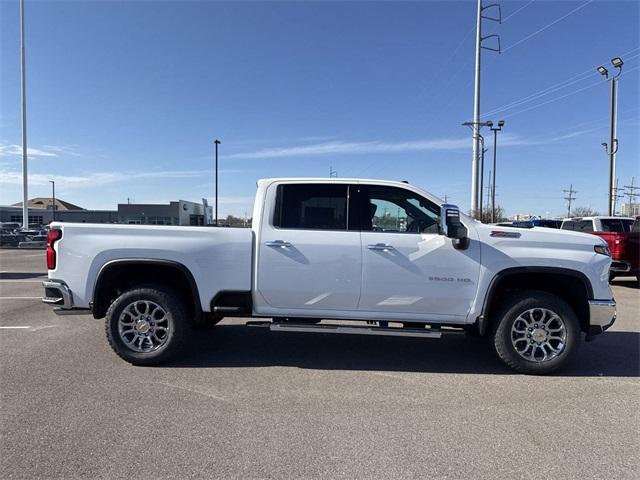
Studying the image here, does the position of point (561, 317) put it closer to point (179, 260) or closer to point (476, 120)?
point (179, 260)

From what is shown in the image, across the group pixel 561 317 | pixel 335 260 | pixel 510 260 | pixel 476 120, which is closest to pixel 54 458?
pixel 335 260

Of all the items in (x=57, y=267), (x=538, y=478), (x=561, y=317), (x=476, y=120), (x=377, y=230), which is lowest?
(x=538, y=478)

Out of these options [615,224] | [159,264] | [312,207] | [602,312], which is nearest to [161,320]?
[159,264]

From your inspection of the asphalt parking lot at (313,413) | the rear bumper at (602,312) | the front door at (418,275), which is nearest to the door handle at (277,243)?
the front door at (418,275)

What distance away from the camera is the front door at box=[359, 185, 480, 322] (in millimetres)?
4840

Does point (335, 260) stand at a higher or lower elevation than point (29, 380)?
higher

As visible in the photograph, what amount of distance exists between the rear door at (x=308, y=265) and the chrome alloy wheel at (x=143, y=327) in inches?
43.9

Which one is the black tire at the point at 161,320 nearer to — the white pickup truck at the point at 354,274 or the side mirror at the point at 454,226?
the white pickup truck at the point at 354,274

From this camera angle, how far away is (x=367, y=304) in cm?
492

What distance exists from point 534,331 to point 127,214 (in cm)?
4479

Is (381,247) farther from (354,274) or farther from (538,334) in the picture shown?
(538,334)

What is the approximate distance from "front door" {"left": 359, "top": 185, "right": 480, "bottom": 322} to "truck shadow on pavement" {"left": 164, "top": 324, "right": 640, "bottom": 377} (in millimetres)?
432

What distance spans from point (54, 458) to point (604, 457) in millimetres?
3822

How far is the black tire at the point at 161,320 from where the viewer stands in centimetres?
493
